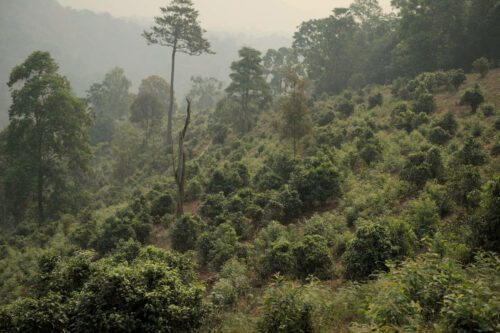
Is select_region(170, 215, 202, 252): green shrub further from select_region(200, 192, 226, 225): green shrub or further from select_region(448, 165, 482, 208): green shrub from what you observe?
select_region(448, 165, 482, 208): green shrub

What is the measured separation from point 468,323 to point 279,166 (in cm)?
1733

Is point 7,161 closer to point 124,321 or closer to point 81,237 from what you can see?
point 81,237

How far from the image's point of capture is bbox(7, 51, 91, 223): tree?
30312 millimetres

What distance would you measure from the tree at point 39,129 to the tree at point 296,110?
19.5m

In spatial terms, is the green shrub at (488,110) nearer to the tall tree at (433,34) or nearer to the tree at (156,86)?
the tall tree at (433,34)

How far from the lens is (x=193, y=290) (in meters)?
7.84

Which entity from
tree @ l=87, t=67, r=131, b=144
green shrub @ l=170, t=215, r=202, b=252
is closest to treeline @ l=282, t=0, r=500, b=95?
green shrub @ l=170, t=215, r=202, b=252

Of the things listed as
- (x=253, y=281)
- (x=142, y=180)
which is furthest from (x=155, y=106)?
(x=253, y=281)

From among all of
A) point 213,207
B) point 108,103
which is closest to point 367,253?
point 213,207

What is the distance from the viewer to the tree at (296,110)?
80.1 ft

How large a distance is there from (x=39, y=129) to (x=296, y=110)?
71.8ft

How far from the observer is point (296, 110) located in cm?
2484

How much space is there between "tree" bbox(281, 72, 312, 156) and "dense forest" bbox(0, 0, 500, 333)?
4.0 inches

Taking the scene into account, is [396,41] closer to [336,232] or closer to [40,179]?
[336,232]
